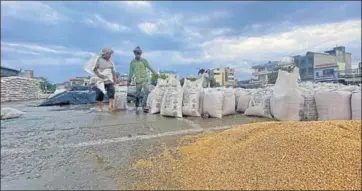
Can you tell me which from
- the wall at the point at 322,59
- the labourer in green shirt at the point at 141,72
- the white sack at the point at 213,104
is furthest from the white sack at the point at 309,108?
the wall at the point at 322,59

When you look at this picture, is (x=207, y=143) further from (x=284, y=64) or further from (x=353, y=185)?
(x=284, y=64)

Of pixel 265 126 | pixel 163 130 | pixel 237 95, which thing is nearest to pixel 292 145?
pixel 265 126

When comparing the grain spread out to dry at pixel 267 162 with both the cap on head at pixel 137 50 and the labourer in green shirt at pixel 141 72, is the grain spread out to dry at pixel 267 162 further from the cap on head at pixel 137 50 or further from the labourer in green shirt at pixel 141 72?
the cap on head at pixel 137 50

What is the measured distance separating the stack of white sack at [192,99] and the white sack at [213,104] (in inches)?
3.9

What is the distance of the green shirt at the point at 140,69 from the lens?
16.0 ft

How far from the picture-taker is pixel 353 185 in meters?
1.50

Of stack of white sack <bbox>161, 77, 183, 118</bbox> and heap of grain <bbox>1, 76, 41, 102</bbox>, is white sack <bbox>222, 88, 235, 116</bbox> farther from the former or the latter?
heap of grain <bbox>1, 76, 41, 102</bbox>

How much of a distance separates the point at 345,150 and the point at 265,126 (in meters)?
0.65

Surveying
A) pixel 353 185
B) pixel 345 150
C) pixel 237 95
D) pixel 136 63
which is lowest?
pixel 353 185

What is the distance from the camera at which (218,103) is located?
4066mm

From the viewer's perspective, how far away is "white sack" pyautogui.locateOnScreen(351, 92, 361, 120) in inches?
135

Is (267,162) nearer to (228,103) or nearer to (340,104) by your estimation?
(340,104)

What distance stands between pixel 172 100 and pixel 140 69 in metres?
1.10

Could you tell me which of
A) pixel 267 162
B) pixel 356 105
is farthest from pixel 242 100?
pixel 267 162
